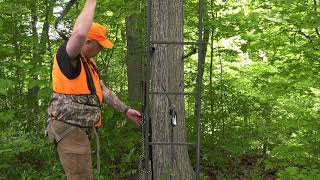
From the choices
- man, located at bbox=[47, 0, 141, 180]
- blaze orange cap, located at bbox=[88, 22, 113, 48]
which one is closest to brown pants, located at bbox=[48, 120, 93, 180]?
man, located at bbox=[47, 0, 141, 180]

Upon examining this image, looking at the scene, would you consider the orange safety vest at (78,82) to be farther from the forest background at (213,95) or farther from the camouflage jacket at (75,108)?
the forest background at (213,95)

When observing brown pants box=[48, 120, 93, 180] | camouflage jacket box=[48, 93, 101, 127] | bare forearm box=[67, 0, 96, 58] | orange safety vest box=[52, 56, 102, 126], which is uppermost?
bare forearm box=[67, 0, 96, 58]

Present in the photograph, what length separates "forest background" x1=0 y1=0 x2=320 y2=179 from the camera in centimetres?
607

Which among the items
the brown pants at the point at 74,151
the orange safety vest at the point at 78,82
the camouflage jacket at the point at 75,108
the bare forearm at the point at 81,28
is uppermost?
the bare forearm at the point at 81,28

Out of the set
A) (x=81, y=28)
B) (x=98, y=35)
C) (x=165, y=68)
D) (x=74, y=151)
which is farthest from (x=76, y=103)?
(x=165, y=68)

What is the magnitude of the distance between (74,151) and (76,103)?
1.41ft

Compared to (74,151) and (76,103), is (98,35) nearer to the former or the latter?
(76,103)

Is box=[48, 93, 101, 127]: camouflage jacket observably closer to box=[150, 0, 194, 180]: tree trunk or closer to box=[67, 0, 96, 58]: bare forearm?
box=[67, 0, 96, 58]: bare forearm

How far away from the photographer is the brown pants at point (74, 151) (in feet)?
11.5

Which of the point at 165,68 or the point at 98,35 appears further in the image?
the point at 165,68

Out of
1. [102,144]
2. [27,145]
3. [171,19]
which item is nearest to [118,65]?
[102,144]

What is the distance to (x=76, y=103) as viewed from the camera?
3432mm

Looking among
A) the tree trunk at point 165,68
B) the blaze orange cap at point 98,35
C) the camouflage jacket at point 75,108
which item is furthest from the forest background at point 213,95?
the blaze orange cap at point 98,35

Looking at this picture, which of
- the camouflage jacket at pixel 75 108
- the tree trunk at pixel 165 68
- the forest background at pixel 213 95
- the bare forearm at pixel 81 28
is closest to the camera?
the bare forearm at pixel 81 28
